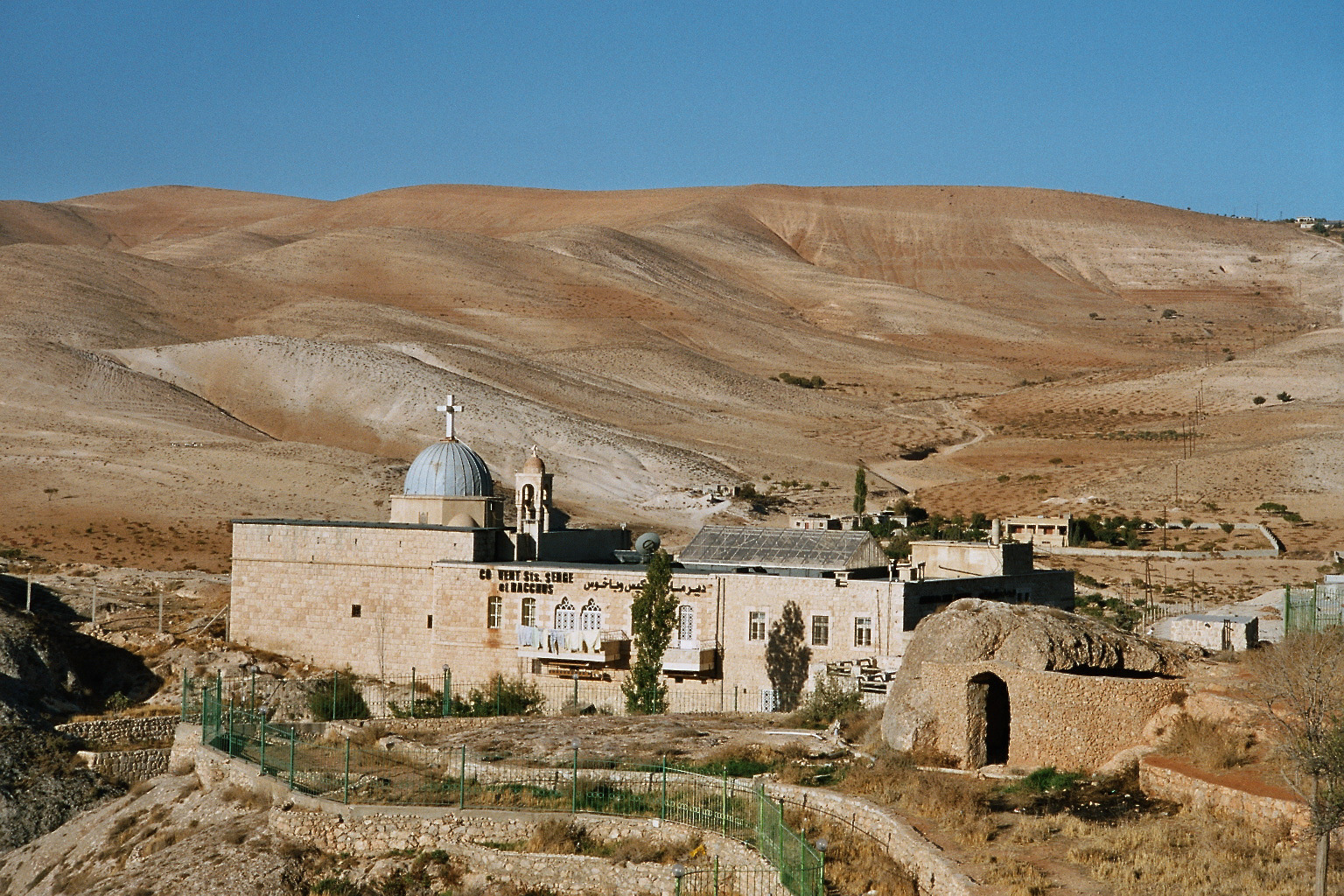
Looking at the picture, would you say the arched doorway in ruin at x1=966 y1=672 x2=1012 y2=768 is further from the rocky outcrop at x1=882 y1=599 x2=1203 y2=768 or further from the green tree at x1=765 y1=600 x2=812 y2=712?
the green tree at x1=765 y1=600 x2=812 y2=712

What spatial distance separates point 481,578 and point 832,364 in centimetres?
9597

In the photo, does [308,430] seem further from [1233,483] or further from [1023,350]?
[1023,350]

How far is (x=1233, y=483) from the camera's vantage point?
241ft

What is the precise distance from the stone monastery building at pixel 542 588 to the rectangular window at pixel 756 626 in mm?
26

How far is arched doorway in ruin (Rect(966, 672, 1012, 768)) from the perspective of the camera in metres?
22.8

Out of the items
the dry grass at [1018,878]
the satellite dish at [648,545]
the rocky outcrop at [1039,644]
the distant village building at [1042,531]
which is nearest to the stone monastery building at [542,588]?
the satellite dish at [648,545]

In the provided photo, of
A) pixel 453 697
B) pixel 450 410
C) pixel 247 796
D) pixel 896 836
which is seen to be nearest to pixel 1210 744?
pixel 896 836

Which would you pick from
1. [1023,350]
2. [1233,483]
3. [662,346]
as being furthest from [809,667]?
[1023,350]

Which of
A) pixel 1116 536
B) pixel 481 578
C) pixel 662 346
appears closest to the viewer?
pixel 481 578

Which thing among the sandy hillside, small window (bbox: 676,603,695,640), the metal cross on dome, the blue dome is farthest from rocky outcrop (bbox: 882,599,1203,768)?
the sandy hillside

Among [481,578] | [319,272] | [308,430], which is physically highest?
[319,272]

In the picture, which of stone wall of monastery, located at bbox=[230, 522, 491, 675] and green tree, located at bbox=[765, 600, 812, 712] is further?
stone wall of monastery, located at bbox=[230, 522, 491, 675]

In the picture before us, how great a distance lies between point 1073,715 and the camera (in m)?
22.1

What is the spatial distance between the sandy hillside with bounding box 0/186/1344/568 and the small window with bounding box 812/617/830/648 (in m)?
29.4
